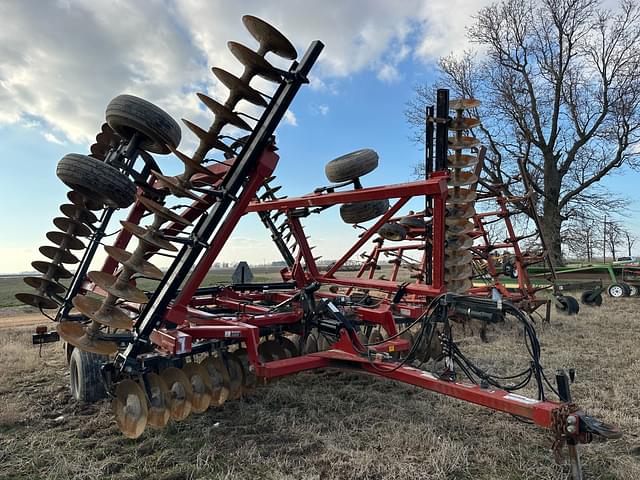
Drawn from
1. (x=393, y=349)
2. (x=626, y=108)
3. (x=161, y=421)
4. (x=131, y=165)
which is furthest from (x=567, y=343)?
(x=626, y=108)

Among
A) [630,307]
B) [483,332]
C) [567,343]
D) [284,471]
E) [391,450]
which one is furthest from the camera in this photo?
[630,307]

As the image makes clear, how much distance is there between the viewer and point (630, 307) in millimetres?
11094

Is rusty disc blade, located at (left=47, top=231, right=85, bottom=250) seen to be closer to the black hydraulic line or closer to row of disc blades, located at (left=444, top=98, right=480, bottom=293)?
the black hydraulic line

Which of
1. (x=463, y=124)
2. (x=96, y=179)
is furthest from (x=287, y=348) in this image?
(x=463, y=124)

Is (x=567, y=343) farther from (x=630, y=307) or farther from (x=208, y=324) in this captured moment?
(x=630, y=307)

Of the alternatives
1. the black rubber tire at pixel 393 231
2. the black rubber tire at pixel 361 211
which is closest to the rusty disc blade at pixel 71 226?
the black rubber tire at pixel 361 211

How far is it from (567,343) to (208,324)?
17.7 feet

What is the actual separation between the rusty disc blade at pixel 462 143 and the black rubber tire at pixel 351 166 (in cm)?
103

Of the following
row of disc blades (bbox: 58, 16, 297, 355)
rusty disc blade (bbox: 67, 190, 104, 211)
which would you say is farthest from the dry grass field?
rusty disc blade (bbox: 67, 190, 104, 211)

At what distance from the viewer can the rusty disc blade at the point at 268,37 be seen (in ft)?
10.8

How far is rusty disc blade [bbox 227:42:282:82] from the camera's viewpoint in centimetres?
334

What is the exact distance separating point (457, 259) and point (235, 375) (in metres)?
2.89

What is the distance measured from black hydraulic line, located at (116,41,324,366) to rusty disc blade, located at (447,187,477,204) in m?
2.57

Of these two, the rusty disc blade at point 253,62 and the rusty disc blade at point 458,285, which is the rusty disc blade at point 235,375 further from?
the rusty disc blade at point 458,285
